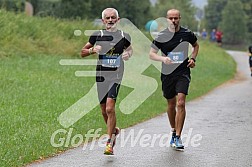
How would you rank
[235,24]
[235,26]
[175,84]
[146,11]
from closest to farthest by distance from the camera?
[175,84] < [146,11] < [235,26] < [235,24]

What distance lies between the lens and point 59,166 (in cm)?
887

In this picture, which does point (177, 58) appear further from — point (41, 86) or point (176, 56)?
point (41, 86)

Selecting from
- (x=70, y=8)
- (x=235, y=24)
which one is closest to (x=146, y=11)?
(x=70, y=8)

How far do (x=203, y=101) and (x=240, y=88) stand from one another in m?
6.76

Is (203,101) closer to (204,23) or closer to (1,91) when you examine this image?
(1,91)

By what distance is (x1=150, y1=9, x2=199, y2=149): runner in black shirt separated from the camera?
410 inches

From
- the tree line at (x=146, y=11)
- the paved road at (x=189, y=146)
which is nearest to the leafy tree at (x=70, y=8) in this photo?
the tree line at (x=146, y=11)

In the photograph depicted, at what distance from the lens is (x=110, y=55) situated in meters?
9.77

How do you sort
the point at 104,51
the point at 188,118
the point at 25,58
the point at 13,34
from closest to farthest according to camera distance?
the point at 104,51 < the point at 188,118 < the point at 25,58 < the point at 13,34

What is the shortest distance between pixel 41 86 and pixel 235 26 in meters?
86.1

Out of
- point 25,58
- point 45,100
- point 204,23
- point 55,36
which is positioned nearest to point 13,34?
point 25,58

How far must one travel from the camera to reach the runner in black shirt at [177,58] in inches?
410

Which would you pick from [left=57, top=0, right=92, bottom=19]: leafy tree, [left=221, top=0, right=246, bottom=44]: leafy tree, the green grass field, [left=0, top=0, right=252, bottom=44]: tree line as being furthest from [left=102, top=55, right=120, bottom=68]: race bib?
[left=221, top=0, right=246, bottom=44]: leafy tree

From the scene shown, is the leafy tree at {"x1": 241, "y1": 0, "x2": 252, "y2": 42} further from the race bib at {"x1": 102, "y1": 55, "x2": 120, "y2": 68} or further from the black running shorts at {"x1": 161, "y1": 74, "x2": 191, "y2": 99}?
the race bib at {"x1": 102, "y1": 55, "x2": 120, "y2": 68}
